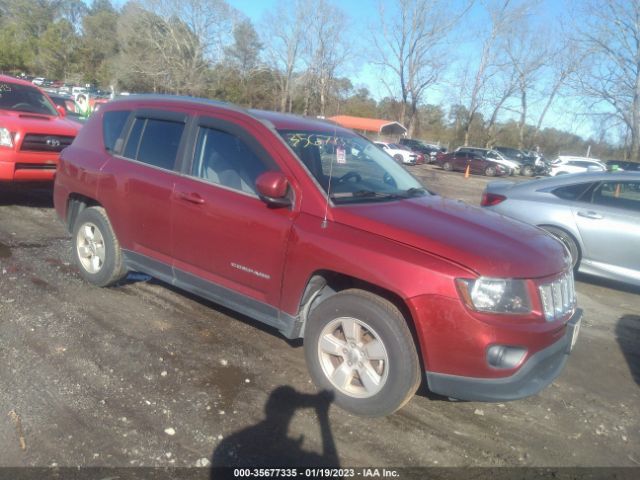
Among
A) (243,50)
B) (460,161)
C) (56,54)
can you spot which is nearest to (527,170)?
(460,161)

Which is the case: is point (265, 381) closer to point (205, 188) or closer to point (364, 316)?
point (364, 316)

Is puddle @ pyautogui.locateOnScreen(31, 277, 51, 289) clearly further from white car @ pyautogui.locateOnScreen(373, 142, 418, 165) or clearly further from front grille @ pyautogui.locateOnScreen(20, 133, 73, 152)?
white car @ pyautogui.locateOnScreen(373, 142, 418, 165)

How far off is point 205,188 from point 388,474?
2.33 metres

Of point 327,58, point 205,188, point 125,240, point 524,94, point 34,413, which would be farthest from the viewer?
point 524,94

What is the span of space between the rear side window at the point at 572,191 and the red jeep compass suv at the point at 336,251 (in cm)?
309

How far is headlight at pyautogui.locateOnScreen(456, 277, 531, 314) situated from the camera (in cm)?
285

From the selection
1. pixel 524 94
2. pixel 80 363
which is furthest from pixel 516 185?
pixel 524 94

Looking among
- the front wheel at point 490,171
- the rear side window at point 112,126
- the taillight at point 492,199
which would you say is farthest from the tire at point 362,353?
the front wheel at point 490,171

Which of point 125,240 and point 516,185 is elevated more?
point 516,185

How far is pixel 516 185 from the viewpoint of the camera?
7.21 meters

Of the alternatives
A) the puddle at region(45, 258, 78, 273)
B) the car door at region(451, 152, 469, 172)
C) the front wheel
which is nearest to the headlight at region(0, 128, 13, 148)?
the puddle at region(45, 258, 78, 273)

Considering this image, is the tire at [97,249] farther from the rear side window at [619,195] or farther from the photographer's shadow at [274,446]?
the rear side window at [619,195]

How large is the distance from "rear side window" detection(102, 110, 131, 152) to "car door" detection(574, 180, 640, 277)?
527 centimetres

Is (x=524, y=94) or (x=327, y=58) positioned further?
(x=524, y=94)
